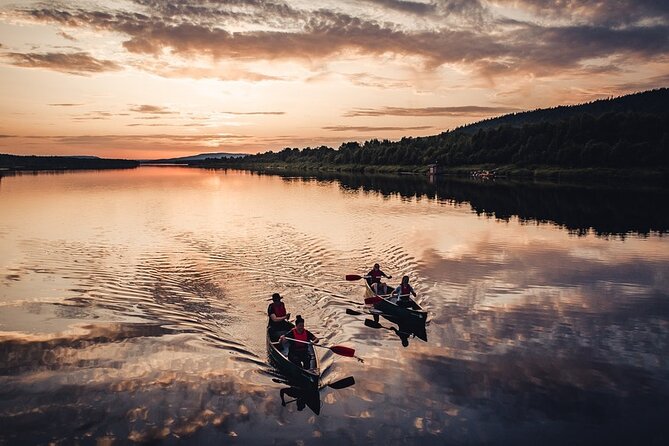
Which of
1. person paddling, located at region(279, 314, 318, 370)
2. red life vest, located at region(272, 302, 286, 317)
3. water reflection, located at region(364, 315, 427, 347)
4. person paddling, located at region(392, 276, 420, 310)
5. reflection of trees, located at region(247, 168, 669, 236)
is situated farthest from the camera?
reflection of trees, located at region(247, 168, 669, 236)

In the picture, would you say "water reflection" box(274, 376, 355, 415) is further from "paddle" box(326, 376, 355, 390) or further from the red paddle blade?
the red paddle blade

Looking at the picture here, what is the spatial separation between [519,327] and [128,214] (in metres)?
63.9

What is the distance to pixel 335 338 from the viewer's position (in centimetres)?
2511

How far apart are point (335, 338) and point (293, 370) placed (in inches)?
230

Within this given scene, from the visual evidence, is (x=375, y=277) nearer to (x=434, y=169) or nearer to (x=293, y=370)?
(x=293, y=370)

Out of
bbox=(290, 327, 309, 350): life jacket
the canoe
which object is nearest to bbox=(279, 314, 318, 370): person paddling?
bbox=(290, 327, 309, 350): life jacket

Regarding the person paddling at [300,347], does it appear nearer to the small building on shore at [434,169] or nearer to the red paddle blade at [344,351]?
the red paddle blade at [344,351]

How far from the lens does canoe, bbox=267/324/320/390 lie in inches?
745

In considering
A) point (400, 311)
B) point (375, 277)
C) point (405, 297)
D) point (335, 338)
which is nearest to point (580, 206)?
point (375, 277)

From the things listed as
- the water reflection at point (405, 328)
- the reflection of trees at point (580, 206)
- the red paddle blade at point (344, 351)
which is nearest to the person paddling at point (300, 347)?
the red paddle blade at point (344, 351)

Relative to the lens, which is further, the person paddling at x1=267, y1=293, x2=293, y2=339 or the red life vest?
the red life vest

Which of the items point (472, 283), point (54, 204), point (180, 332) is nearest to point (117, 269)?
point (180, 332)

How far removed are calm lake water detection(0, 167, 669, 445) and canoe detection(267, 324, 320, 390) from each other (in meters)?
0.66

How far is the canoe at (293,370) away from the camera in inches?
745
